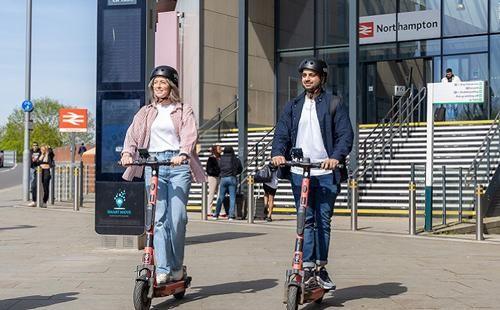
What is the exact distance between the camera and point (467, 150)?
2161 centimetres

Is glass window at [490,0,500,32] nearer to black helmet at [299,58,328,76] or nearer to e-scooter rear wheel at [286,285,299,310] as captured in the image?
black helmet at [299,58,328,76]

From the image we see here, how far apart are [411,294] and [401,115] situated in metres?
17.4

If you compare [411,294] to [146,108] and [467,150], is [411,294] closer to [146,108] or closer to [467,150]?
[146,108]

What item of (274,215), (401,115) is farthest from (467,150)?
(274,215)

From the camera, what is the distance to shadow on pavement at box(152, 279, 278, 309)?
6.85 m

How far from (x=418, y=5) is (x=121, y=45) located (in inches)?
805

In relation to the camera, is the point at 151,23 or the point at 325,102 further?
the point at 151,23

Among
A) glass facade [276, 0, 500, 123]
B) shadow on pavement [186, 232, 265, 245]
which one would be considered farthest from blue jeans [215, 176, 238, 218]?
glass facade [276, 0, 500, 123]

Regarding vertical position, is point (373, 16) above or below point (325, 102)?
above

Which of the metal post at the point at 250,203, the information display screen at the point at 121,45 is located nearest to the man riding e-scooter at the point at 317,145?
the information display screen at the point at 121,45

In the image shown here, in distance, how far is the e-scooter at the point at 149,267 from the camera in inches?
237

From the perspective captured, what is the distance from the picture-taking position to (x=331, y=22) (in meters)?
30.4

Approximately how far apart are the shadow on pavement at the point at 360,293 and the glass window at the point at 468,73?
64.6 feet

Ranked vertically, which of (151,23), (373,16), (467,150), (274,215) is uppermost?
(373,16)
